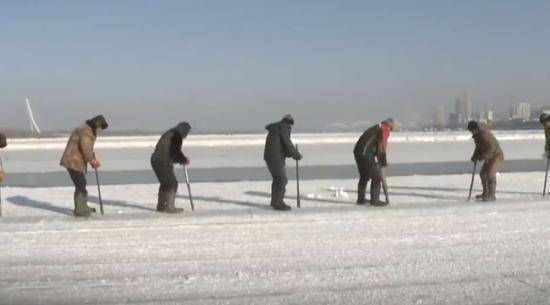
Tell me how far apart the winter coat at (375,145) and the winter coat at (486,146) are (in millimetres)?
1831

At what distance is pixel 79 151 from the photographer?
1050 centimetres

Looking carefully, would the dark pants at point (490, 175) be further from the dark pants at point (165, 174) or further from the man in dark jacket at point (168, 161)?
the dark pants at point (165, 174)

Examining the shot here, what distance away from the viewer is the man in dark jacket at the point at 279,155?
36.8ft

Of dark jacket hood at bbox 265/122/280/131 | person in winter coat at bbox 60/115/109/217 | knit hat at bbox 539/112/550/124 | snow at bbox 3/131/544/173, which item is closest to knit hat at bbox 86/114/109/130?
person in winter coat at bbox 60/115/109/217

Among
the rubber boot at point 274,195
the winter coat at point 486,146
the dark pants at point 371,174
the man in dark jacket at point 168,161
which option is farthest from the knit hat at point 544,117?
the man in dark jacket at point 168,161

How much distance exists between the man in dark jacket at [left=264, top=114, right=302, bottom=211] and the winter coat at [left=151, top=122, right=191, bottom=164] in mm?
1355

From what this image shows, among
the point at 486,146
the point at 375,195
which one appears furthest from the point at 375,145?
the point at 486,146

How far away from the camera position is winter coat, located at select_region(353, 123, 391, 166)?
1180 cm

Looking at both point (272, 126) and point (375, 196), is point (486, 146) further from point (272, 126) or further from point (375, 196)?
point (272, 126)

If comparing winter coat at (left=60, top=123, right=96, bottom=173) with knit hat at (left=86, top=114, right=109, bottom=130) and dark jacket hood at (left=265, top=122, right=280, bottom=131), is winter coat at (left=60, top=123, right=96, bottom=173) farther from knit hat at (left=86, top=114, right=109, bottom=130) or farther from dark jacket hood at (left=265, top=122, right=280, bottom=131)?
dark jacket hood at (left=265, top=122, right=280, bottom=131)

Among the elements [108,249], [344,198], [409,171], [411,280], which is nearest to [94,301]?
[108,249]

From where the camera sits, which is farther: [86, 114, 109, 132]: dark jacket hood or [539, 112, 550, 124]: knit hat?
[539, 112, 550, 124]: knit hat

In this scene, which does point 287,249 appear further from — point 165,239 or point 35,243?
point 35,243

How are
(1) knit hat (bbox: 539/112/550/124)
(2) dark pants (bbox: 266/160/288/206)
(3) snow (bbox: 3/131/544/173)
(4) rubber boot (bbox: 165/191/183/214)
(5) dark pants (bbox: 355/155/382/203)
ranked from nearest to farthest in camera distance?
(4) rubber boot (bbox: 165/191/183/214) < (2) dark pants (bbox: 266/160/288/206) < (5) dark pants (bbox: 355/155/382/203) < (1) knit hat (bbox: 539/112/550/124) < (3) snow (bbox: 3/131/544/173)
